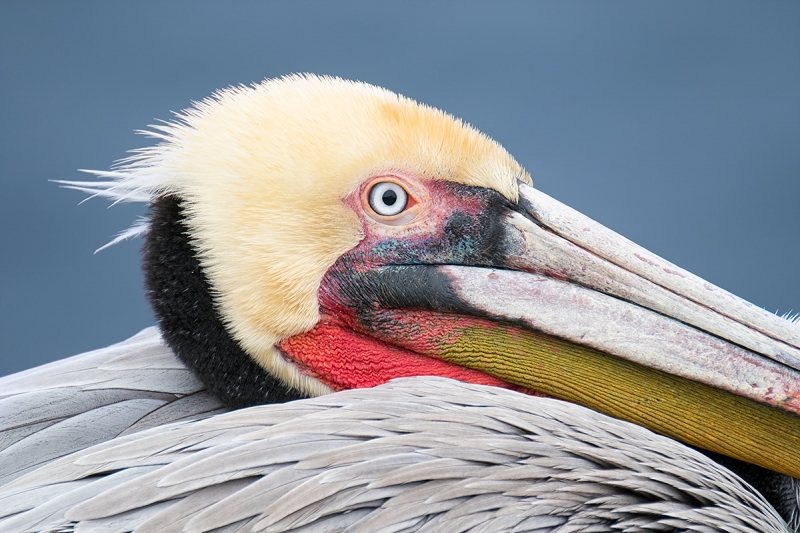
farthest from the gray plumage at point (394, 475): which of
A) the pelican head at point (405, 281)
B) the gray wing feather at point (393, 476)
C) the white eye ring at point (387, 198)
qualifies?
the white eye ring at point (387, 198)

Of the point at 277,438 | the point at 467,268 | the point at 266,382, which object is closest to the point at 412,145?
the point at 467,268

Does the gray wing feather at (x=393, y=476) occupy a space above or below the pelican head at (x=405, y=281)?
below

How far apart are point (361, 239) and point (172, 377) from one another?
0.44 meters

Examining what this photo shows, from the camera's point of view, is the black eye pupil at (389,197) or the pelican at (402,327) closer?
the pelican at (402,327)

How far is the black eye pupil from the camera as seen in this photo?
5.44 ft

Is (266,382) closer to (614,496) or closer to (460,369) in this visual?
(460,369)

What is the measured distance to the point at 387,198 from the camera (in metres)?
1.66

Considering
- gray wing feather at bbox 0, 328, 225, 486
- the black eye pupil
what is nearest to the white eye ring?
the black eye pupil

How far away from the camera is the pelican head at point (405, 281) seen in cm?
156

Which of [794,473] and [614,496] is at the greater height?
[794,473]

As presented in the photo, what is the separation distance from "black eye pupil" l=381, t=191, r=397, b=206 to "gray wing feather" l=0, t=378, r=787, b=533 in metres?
0.37

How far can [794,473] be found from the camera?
Answer: 1.54m

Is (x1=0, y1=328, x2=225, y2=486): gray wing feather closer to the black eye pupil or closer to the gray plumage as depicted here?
the gray plumage

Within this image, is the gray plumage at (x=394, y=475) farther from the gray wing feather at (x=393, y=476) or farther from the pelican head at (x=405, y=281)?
the pelican head at (x=405, y=281)
